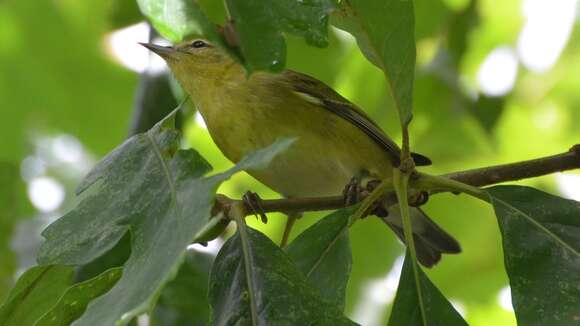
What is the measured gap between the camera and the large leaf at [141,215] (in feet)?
6.40

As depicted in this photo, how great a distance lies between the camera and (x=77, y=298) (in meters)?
2.53

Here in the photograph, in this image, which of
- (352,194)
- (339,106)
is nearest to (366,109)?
(339,106)

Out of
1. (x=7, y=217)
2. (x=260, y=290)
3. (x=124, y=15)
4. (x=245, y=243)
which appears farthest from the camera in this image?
(x=7, y=217)

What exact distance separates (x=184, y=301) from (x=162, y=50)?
137cm

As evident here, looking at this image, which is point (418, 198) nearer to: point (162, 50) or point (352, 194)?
point (352, 194)

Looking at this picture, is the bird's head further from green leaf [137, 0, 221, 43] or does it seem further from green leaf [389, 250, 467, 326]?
green leaf [137, 0, 221, 43]

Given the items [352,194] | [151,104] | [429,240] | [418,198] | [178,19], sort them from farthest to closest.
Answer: [429,240] < [151,104] < [418,198] < [352,194] < [178,19]

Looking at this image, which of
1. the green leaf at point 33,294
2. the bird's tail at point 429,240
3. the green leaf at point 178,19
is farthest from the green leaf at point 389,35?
the bird's tail at point 429,240

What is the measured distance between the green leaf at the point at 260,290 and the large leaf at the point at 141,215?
30cm

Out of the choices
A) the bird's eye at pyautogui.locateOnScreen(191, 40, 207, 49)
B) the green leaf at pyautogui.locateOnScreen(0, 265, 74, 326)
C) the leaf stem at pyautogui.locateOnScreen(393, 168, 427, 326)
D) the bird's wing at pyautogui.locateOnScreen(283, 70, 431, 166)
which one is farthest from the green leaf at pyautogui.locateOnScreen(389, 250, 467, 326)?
the bird's eye at pyautogui.locateOnScreen(191, 40, 207, 49)

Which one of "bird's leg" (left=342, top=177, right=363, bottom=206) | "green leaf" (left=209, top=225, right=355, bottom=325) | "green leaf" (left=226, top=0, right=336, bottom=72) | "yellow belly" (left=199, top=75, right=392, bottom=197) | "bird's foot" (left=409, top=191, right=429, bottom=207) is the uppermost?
"yellow belly" (left=199, top=75, right=392, bottom=197)

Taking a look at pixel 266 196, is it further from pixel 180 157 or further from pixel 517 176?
pixel 180 157

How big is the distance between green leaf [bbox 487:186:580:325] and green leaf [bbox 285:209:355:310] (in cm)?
42

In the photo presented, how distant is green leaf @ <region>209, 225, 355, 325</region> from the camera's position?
236 centimetres
